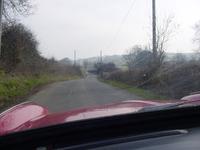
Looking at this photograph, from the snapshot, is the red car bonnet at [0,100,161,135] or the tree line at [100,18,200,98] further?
the tree line at [100,18,200,98]

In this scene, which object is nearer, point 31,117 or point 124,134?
point 124,134

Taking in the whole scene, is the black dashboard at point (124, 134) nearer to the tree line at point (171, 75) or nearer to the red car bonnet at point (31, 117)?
the red car bonnet at point (31, 117)

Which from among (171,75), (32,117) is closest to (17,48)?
(171,75)

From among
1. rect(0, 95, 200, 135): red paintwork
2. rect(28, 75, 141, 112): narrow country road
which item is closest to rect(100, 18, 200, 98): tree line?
rect(28, 75, 141, 112): narrow country road

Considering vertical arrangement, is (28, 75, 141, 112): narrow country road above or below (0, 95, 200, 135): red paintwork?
below

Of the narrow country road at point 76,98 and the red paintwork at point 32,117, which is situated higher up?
the red paintwork at point 32,117

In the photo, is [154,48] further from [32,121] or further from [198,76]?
[32,121]

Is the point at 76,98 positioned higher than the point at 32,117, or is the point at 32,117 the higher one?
the point at 32,117

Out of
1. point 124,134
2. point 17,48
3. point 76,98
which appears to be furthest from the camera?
point 17,48

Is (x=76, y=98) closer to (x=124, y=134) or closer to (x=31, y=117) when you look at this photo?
(x=31, y=117)

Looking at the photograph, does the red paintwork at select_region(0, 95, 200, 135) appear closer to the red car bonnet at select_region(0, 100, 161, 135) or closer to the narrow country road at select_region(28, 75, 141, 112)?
the red car bonnet at select_region(0, 100, 161, 135)

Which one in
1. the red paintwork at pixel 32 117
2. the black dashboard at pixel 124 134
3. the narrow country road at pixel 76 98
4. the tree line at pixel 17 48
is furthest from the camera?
the tree line at pixel 17 48

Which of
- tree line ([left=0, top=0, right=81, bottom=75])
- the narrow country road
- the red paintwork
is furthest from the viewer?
tree line ([left=0, top=0, right=81, bottom=75])

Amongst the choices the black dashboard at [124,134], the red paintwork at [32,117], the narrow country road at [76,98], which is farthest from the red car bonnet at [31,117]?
the narrow country road at [76,98]
